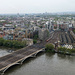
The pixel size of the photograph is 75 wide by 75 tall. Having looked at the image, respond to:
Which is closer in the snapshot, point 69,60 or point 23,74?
point 23,74

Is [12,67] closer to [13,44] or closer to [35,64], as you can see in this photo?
[35,64]

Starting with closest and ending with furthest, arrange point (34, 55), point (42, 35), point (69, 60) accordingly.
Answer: point (69, 60), point (34, 55), point (42, 35)

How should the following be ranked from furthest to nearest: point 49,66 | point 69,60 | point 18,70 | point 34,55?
point 34,55 → point 69,60 → point 49,66 → point 18,70

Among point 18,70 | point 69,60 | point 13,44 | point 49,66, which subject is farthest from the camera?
point 13,44

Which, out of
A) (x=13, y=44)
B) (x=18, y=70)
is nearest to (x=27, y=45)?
(x=13, y=44)

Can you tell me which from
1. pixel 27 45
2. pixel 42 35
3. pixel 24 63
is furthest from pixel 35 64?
pixel 42 35

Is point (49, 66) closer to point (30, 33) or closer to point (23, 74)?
point (23, 74)
